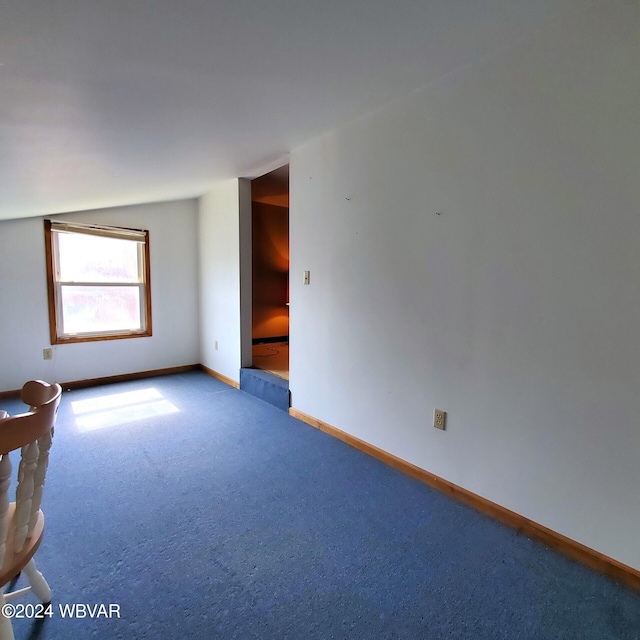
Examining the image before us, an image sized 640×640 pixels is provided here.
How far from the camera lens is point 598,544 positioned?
1.59 m

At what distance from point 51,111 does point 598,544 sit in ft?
10.0

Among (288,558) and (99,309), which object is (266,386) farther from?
(99,309)

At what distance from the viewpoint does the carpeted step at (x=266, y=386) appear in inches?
134

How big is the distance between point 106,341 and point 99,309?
0.37 meters

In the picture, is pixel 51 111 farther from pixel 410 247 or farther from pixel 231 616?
pixel 231 616

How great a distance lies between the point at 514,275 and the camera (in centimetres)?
178

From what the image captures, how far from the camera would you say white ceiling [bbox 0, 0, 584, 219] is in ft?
4.14

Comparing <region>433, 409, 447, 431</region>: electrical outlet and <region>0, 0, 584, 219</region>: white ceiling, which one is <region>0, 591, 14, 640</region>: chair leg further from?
<region>433, 409, 447, 431</region>: electrical outlet

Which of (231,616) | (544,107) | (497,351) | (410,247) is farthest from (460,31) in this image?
(231,616)

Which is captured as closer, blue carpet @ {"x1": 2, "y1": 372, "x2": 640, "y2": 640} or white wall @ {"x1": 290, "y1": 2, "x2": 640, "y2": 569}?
blue carpet @ {"x1": 2, "y1": 372, "x2": 640, "y2": 640}

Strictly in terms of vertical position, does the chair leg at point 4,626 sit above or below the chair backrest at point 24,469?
below

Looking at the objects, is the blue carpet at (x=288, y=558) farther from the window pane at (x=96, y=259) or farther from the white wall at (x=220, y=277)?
the window pane at (x=96, y=259)

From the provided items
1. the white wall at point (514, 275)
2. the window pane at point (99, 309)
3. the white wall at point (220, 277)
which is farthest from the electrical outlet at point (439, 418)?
the window pane at point (99, 309)

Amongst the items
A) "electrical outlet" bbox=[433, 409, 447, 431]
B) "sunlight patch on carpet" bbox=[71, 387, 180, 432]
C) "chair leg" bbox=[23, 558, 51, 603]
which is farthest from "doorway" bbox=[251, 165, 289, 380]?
"chair leg" bbox=[23, 558, 51, 603]
